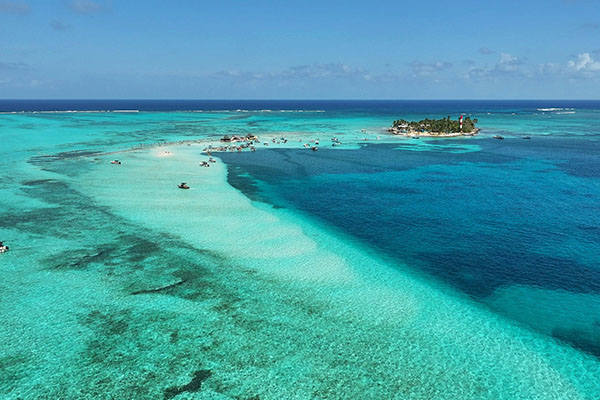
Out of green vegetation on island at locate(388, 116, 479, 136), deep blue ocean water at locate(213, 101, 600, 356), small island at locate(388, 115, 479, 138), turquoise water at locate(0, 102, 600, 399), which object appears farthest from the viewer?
green vegetation on island at locate(388, 116, 479, 136)

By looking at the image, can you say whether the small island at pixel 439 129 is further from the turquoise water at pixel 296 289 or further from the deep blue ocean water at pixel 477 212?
the turquoise water at pixel 296 289

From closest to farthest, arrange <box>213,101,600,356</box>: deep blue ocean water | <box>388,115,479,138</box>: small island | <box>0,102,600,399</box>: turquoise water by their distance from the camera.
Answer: <box>0,102,600,399</box>: turquoise water < <box>213,101,600,356</box>: deep blue ocean water < <box>388,115,479,138</box>: small island

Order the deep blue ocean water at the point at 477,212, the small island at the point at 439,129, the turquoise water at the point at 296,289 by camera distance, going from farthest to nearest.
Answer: the small island at the point at 439,129, the deep blue ocean water at the point at 477,212, the turquoise water at the point at 296,289

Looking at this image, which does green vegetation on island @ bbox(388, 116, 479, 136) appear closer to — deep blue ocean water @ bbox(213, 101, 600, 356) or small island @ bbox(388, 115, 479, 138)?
small island @ bbox(388, 115, 479, 138)

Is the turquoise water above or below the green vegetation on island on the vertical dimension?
below

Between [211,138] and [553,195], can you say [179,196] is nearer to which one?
[553,195]

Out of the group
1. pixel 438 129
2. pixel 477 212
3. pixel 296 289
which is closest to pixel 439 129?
pixel 438 129

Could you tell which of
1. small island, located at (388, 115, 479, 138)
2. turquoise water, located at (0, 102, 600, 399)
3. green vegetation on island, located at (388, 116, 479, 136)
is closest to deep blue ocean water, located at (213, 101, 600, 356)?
turquoise water, located at (0, 102, 600, 399)

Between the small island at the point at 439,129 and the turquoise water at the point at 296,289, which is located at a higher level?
the small island at the point at 439,129

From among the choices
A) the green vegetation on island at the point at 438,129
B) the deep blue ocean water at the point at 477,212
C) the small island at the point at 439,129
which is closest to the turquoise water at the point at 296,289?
the deep blue ocean water at the point at 477,212
